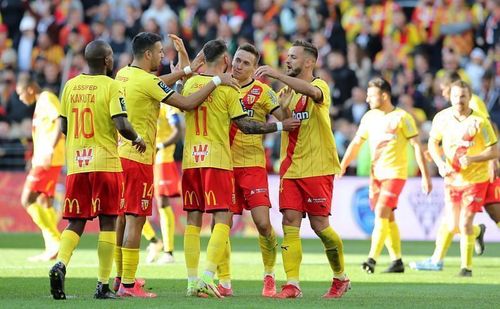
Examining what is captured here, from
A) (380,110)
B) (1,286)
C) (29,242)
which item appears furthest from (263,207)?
(29,242)

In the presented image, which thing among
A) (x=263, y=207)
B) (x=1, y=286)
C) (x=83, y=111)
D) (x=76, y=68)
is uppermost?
(x=76, y=68)

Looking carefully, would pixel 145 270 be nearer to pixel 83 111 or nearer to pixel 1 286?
pixel 1 286

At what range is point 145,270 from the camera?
50.7 ft

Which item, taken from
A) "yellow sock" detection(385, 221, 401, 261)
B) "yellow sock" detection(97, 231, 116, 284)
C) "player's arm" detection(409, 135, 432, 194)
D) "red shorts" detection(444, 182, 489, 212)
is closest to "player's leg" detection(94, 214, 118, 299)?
"yellow sock" detection(97, 231, 116, 284)

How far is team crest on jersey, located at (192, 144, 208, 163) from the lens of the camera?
461 inches

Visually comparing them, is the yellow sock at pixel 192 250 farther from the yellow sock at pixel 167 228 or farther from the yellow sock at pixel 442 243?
the yellow sock at pixel 442 243

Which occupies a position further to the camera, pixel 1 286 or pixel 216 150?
pixel 1 286

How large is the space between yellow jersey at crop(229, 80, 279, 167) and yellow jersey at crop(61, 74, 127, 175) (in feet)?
4.94

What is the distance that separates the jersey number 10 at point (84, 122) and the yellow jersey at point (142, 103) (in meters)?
0.64

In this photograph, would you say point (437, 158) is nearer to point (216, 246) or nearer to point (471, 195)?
point (471, 195)

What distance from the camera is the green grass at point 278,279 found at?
11.0 meters

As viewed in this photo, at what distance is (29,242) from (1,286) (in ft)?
27.0

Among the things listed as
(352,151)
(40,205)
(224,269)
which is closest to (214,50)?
(224,269)

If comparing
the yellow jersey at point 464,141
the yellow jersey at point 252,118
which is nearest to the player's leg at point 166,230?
the yellow jersey at point 464,141
